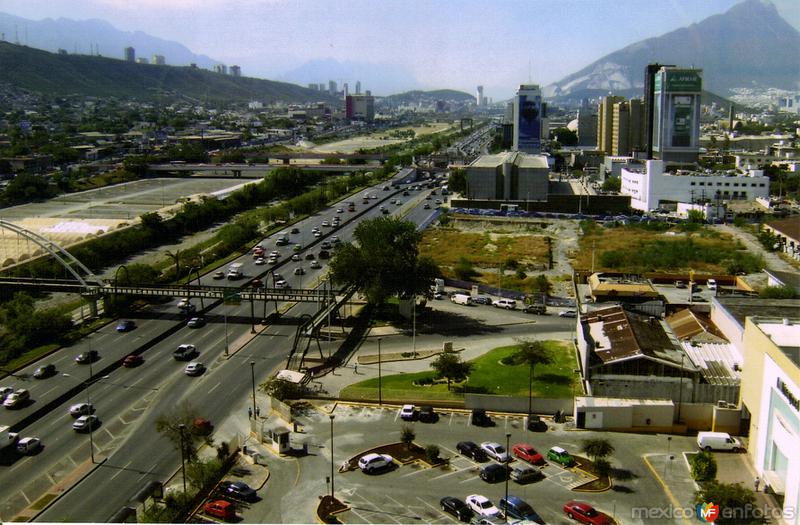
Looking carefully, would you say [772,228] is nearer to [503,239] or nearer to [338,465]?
[503,239]

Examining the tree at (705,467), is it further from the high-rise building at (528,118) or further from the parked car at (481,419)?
the high-rise building at (528,118)

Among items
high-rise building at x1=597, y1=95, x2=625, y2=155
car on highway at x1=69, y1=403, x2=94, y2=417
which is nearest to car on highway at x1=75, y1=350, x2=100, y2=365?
car on highway at x1=69, y1=403, x2=94, y2=417

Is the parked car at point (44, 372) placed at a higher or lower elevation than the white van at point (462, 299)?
lower

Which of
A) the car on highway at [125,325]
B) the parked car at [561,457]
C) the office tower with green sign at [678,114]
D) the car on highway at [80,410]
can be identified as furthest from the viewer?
the office tower with green sign at [678,114]

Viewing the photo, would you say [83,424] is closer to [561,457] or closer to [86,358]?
[86,358]

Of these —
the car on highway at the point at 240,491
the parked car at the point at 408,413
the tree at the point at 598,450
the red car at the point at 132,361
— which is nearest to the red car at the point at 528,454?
the tree at the point at 598,450

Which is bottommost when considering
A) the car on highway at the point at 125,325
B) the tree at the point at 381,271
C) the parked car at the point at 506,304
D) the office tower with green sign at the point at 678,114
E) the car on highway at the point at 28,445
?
the car on highway at the point at 28,445

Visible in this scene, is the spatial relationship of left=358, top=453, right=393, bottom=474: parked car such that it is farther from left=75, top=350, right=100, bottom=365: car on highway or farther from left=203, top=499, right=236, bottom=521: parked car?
left=75, top=350, right=100, bottom=365: car on highway

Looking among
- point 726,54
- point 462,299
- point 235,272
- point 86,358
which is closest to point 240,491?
point 86,358

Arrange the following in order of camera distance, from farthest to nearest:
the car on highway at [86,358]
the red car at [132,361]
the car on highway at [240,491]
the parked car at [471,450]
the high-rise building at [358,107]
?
1. the high-rise building at [358,107]
2. the car on highway at [86,358]
3. the red car at [132,361]
4. the parked car at [471,450]
5. the car on highway at [240,491]
